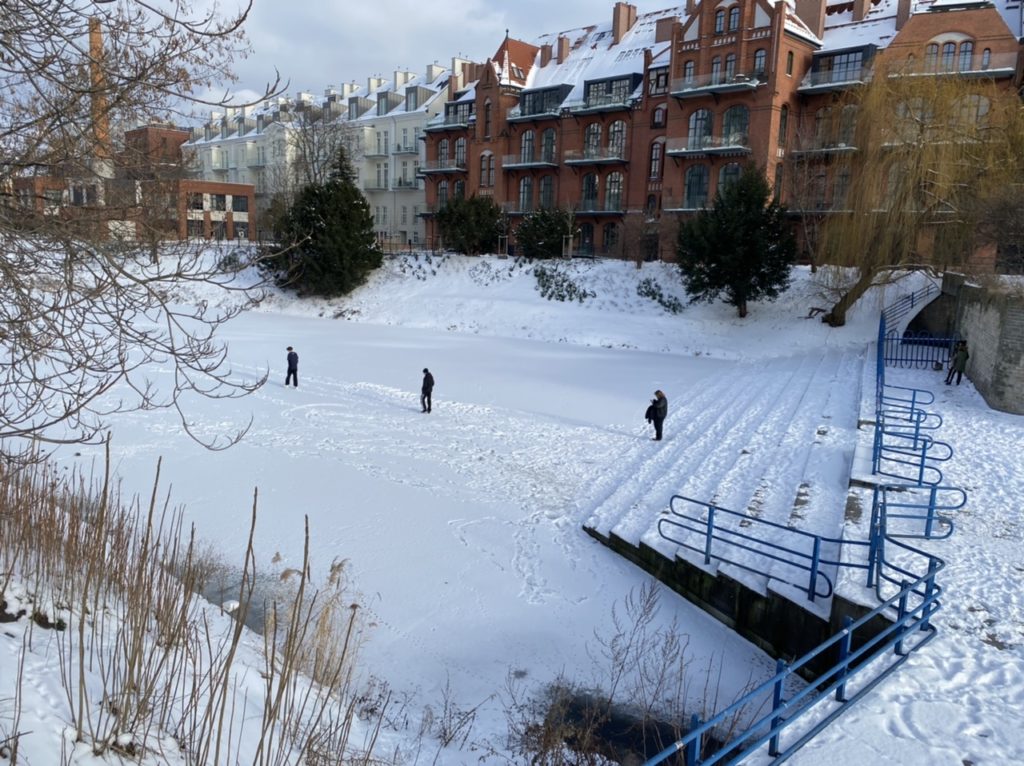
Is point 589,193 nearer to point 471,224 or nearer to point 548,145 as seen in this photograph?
point 548,145

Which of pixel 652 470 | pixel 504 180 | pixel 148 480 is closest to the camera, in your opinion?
pixel 148 480

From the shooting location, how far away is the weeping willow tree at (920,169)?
70.7ft

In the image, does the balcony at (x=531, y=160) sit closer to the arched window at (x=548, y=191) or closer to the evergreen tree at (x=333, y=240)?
the arched window at (x=548, y=191)

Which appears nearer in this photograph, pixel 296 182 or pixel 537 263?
pixel 537 263

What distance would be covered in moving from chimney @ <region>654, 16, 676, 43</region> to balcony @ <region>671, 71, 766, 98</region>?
7392 millimetres

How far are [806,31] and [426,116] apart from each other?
1221 inches

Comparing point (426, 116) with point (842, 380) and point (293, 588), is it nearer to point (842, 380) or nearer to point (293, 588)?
point (842, 380)

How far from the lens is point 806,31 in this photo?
117ft

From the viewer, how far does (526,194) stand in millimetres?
47656

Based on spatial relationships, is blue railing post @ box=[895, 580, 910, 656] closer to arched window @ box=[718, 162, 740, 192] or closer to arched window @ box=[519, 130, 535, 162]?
arched window @ box=[718, 162, 740, 192]

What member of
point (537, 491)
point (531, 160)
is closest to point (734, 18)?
point (531, 160)

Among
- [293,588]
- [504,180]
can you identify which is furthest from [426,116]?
[293,588]

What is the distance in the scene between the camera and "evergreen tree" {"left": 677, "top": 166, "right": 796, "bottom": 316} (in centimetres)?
2883

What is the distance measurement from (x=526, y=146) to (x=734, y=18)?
51.3 ft
